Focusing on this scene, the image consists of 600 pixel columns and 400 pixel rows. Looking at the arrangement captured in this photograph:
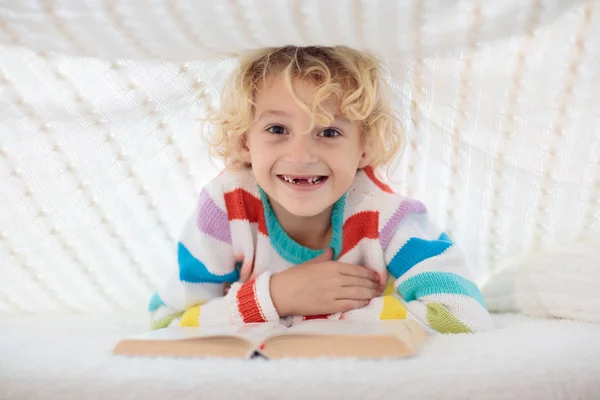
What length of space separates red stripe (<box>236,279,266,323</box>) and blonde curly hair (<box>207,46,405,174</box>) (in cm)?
24

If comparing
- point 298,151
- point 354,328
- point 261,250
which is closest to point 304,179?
point 298,151

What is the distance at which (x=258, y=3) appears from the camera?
78 cm

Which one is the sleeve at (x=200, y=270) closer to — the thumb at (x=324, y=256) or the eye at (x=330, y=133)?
the thumb at (x=324, y=256)

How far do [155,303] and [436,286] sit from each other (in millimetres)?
494

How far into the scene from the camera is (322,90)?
0.94 metres

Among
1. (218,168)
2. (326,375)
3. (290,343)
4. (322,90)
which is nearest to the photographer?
(326,375)

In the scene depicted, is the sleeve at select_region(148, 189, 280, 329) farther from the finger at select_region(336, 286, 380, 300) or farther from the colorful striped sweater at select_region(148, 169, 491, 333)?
the finger at select_region(336, 286, 380, 300)

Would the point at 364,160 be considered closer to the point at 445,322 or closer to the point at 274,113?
the point at 274,113

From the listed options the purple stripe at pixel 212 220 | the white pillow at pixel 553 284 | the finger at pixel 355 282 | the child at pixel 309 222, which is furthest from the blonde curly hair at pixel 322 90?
the white pillow at pixel 553 284

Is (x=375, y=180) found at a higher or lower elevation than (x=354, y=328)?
higher

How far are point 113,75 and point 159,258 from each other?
369mm

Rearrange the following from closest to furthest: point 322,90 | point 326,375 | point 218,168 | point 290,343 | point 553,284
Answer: point 326,375, point 290,343, point 322,90, point 553,284, point 218,168

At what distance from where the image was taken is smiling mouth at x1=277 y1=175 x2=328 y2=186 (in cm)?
100

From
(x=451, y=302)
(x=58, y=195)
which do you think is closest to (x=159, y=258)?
(x=58, y=195)
